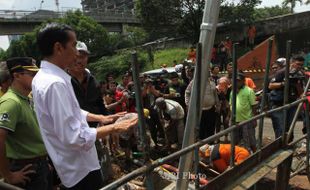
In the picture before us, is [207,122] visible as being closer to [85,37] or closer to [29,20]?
[85,37]

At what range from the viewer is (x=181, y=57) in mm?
26062

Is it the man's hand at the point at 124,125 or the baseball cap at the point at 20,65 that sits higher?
the baseball cap at the point at 20,65

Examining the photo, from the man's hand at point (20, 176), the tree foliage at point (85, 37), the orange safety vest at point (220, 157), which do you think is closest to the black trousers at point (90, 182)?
the man's hand at point (20, 176)

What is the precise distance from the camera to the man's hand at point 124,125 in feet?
6.84

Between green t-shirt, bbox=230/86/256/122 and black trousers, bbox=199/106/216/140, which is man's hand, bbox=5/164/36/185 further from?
black trousers, bbox=199/106/216/140

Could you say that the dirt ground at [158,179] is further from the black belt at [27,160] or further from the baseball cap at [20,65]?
the baseball cap at [20,65]

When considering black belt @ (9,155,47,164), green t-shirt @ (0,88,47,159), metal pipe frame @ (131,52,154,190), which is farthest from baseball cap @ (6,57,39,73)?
metal pipe frame @ (131,52,154,190)

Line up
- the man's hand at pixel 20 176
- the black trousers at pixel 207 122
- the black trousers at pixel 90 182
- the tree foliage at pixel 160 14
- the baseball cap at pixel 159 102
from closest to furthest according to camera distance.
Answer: the black trousers at pixel 90 182
the man's hand at pixel 20 176
the black trousers at pixel 207 122
the baseball cap at pixel 159 102
the tree foliage at pixel 160 14

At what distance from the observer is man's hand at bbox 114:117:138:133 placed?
6.84 feet

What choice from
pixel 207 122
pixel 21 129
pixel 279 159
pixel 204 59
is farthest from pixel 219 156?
pixel 21 129

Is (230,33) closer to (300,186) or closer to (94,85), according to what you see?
(300,186)

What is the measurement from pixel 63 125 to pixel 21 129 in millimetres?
1008

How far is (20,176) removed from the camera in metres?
2.68

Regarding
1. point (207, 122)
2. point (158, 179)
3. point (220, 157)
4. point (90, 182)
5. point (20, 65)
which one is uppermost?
point (20, 65)
